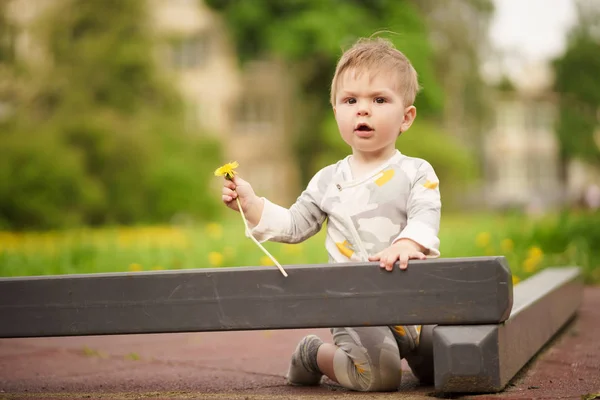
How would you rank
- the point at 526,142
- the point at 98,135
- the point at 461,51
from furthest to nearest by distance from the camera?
1. the point at 526,142
2. the point at 461,51
3. the point at 98,135

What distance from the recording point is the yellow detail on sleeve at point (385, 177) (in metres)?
2.90

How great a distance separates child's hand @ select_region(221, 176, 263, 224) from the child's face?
1.27 feet

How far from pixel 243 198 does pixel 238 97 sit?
115 feet

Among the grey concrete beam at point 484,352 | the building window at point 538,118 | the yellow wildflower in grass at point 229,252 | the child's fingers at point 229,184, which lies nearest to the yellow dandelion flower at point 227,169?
the child's fingers at point 229,184

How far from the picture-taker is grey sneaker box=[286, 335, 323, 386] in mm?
2961

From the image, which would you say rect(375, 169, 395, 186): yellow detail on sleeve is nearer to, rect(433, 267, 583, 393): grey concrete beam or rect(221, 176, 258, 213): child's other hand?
rect(221, 176, 258, 213): child's other hand

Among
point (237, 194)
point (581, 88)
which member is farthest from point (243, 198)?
point (581, 88)

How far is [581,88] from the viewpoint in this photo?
163ft

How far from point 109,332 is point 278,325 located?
51 centimetres

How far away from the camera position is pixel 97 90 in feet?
73.3

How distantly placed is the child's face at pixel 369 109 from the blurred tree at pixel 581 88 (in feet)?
154

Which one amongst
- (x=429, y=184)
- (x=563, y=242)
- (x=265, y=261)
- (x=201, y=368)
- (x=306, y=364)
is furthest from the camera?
(x=563, y=242)

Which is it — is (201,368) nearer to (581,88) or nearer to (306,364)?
(306,364)

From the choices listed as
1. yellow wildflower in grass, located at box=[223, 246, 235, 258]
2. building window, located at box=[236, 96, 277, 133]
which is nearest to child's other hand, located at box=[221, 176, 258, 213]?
yellow wildflower in grass, located at box=[223, 246, 235, 258]
